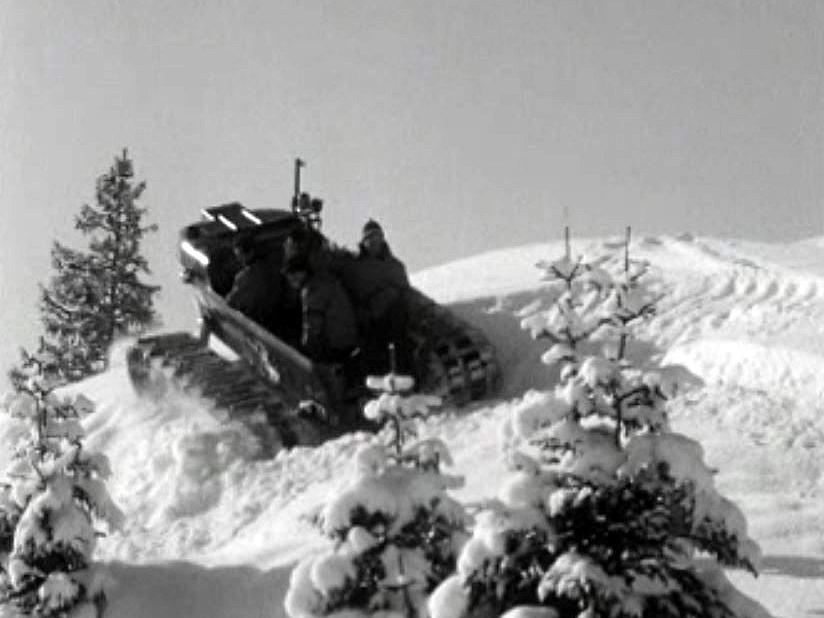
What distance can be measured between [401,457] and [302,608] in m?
1.27

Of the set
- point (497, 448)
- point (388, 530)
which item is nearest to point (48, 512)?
point (388, 530)

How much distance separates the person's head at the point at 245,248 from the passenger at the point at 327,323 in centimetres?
225

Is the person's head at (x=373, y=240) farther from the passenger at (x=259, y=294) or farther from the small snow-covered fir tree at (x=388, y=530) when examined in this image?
the small snow-covered fir tree at (x=388, y=530)

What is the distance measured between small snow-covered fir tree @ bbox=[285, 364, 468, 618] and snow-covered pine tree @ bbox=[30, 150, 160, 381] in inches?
1074

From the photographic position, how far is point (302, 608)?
34.7ft

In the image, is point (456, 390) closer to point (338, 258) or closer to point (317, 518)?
point (338, 258)

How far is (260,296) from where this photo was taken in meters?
20.1

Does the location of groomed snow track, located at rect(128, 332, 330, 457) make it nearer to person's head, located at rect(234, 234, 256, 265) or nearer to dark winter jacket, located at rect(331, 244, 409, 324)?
person's head, located at rect(234, 234, 256, 265)

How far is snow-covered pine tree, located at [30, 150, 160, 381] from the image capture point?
123 feet

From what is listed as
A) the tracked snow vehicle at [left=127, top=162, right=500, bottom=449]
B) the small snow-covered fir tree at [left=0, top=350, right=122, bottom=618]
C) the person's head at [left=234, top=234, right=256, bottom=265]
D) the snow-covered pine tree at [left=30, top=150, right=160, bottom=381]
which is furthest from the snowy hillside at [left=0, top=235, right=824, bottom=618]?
the snow-covered pine tree at [left=30, top=150, right=160, bottom=381]

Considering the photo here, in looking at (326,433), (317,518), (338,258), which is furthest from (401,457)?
(338,258)

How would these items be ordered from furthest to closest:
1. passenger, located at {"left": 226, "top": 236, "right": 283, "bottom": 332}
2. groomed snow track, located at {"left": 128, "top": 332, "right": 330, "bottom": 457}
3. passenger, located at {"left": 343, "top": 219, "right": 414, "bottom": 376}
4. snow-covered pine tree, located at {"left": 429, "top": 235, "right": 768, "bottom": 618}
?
passenger, located at {"left": 226, "top": 236, "right": 283, "bottom": 332}, passenger, located at {"left": 343, "top": 219, "right": 414, "bottom": 376}, groomed snow track, located at {"left": 128, "top": 332, "right": 330, "bottom": 457}, snow-covered pine tree, located at {"left": 429, "top": 235, "right": 768, "bottom": 618}

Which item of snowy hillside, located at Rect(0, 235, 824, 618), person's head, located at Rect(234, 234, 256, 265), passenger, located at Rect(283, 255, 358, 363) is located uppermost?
person's head, located at Rect(234, 234, 256, 265)

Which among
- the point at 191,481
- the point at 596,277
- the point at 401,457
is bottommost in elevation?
the point at 191,481
